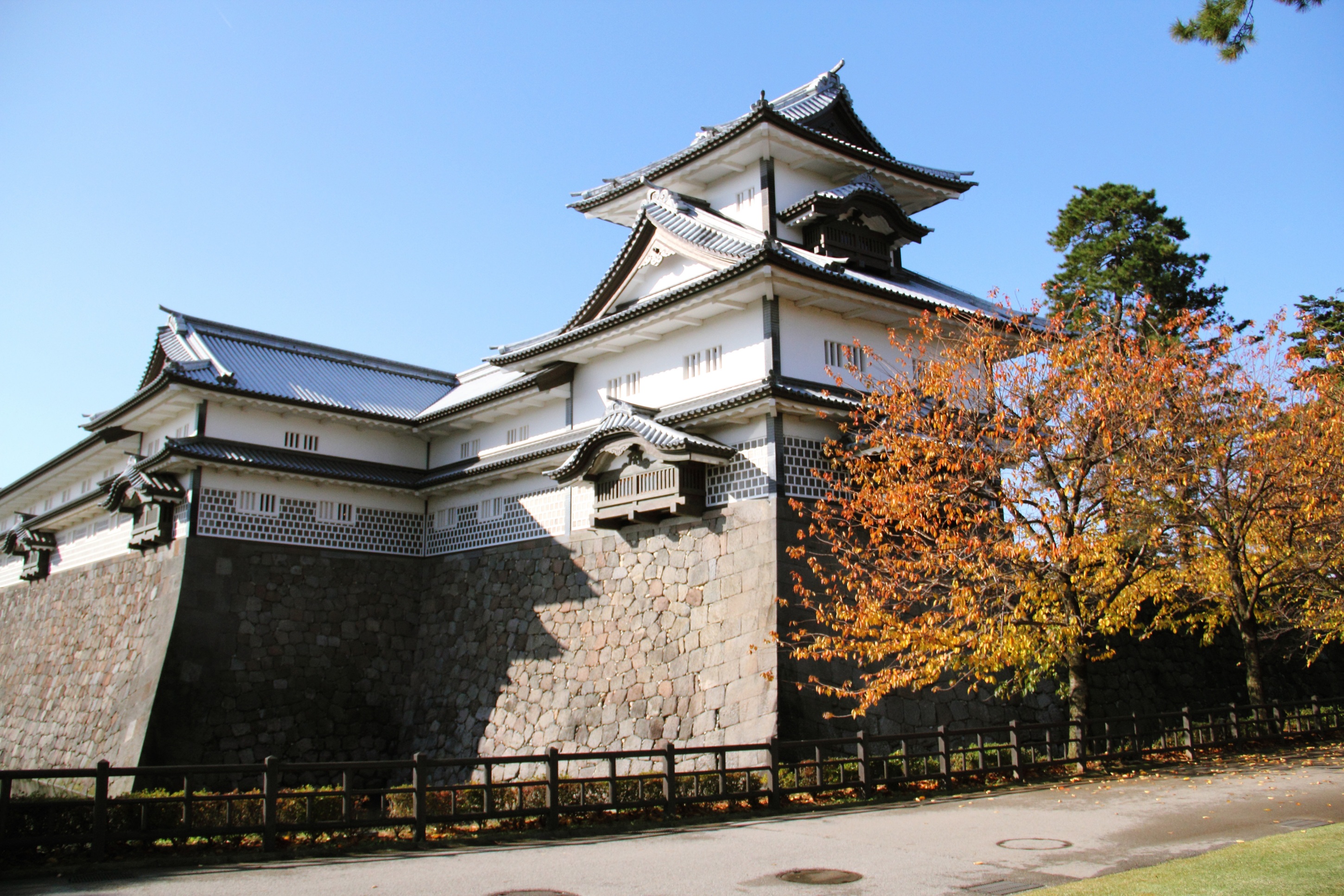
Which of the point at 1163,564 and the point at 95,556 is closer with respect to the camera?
the point at 1163,564

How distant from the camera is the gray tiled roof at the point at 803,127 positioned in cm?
A: 2338

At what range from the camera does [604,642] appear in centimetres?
2025

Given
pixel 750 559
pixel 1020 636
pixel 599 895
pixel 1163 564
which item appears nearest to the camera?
pixel 599 895

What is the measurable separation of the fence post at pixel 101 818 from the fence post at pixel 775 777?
847cm

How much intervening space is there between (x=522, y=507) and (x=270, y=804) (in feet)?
41.9

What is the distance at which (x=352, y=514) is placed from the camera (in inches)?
997

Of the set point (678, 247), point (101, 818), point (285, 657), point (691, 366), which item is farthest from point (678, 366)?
point (101, 818)

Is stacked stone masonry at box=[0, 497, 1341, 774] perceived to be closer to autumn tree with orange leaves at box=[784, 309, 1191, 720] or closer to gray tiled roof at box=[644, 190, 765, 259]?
autumn tree with orange leaves at box=[784, 309, 1191, 720]

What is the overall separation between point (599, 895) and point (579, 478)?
1219 cm

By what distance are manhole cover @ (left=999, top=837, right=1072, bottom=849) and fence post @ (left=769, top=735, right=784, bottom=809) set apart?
12.7ft

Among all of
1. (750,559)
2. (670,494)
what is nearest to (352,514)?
(670,494)

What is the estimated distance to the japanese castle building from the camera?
1842cm

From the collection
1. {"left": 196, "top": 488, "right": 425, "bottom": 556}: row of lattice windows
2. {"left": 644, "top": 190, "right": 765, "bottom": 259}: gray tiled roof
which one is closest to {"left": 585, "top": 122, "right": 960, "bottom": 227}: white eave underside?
{"left": 644, "top": 190, "right": 765, "bottom": 259}: gray tiled roof

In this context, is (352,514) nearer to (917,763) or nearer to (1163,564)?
(917,763)
